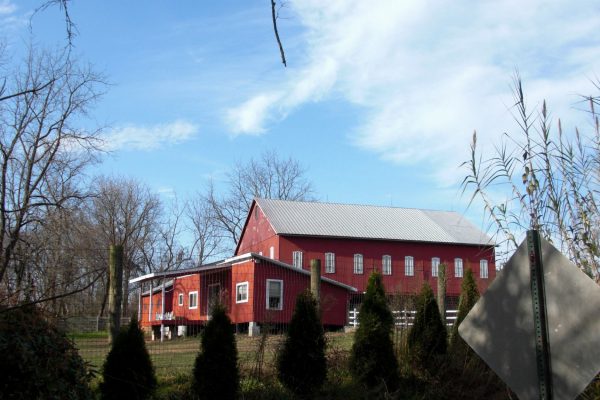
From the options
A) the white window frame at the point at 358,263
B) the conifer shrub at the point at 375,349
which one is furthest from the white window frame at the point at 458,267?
the conifer shrub at the point at 375,349

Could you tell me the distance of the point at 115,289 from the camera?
9992mm

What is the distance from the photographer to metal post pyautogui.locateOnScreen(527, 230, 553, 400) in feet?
14.0

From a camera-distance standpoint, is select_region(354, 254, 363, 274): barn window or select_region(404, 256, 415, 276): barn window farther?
select_region(404, 256, 415, 276): barn window

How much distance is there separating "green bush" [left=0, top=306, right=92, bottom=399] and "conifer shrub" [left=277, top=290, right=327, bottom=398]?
492cm

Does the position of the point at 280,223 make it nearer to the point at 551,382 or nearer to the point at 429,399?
the point at 429,399

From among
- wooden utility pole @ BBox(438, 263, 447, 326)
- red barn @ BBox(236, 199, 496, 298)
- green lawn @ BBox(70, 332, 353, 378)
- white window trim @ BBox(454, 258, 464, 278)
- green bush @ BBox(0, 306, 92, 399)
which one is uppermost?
red barn @ BBox(236, 199, 496, 298)

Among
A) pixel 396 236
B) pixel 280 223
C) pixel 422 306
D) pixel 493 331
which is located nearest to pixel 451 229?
pixel 396 236

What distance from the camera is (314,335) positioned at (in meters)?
10.4

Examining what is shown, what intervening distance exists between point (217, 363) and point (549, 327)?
5845 mm

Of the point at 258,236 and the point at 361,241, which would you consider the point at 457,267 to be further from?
the point at 258,236

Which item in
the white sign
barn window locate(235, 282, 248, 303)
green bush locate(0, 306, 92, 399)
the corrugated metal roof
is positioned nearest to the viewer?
the white sign

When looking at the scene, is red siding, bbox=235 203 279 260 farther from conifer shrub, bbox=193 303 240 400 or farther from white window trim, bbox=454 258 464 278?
conifer shrub, bbox=193 303 240 400

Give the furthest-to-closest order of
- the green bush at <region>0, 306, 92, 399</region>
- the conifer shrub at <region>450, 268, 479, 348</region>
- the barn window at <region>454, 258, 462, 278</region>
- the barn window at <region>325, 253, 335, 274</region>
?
the barn window at <region>454, 258, 462, 278</region>
the barn window at <region>325, 253, 335, 274</region>
the conifer shrub at <region>450, 268, 479, 348</region>
the green bush at <region>0, 306, 92, 399</region>

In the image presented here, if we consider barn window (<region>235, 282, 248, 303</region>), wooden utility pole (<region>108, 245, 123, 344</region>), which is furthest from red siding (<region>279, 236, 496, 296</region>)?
wooden utility pole (<region>108, 245, 123, 344</region>)
